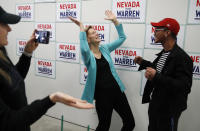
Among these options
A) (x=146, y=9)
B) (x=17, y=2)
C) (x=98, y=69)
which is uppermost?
(x=17, y=2)

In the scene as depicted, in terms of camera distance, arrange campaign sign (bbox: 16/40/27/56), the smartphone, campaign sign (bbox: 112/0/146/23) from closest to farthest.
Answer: the smartphone, campaign sign (bbox: 112/0/146/23), campaign sign (bbox: 16/40/27/56)

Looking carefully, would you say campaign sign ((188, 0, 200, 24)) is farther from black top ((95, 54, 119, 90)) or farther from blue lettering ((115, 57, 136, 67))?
black top ((95, 54, 119, 90))

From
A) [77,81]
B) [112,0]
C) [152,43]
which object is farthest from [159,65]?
[77,81]

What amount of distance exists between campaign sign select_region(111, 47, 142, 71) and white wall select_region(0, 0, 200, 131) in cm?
6

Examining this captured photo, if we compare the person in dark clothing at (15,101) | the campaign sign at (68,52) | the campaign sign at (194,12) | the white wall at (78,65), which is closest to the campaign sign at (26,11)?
the white wall at (78,65)

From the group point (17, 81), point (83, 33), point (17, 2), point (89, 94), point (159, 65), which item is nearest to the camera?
point (17, 81)

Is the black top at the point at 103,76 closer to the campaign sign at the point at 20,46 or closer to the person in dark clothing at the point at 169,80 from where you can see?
the person in dark clothing at the point at 169,80

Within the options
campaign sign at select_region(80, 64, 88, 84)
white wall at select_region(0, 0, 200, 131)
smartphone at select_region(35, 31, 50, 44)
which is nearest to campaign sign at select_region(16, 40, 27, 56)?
white wall at select_region(0, 0, 200, 131)

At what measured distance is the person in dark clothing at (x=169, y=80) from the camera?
1.26 metres

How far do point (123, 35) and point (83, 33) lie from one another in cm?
50

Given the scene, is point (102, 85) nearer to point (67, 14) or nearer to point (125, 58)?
point (125, 58)

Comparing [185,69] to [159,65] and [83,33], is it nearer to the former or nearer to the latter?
[159,65]

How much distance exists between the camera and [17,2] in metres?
2.83

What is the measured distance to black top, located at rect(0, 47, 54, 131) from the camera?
0.71 m
